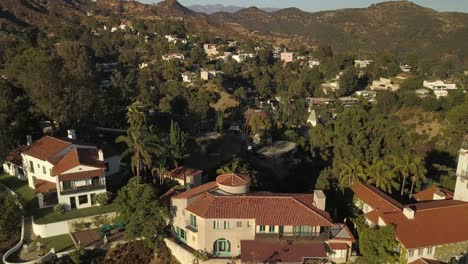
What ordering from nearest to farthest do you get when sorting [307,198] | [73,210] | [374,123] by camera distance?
[307,198] < [73,210] < [374,123]

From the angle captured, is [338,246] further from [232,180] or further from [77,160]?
[77,160]

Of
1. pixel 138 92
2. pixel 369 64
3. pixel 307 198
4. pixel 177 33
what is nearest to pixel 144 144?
pixel 307 198

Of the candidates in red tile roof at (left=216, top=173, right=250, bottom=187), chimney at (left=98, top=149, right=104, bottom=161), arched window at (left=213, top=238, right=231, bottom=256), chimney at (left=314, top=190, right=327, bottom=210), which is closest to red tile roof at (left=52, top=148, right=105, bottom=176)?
chimney at (left=98, top=149, right=104, bottom=161)

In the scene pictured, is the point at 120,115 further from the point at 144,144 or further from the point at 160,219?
the point at 160,219

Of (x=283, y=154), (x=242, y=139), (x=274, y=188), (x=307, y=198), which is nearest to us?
(x=307, y=198)

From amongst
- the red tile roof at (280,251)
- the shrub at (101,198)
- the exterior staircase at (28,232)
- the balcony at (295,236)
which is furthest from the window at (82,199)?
the balcony at (295,236)
